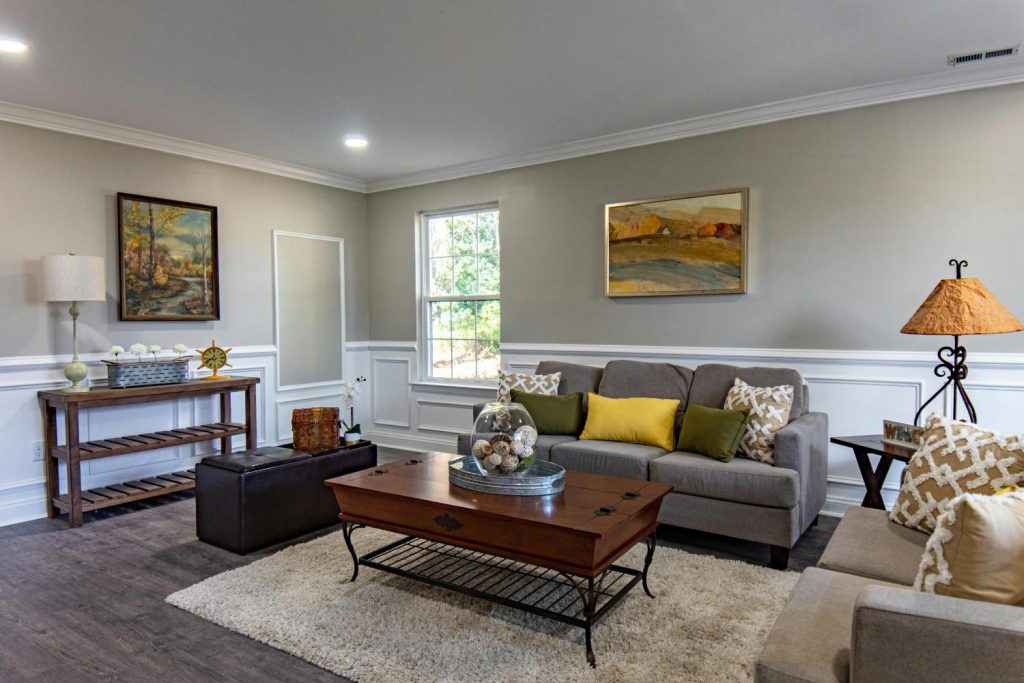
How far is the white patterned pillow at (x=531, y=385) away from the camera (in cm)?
426

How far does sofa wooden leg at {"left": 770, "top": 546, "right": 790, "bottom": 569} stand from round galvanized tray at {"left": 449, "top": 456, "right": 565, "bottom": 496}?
1.18 metres

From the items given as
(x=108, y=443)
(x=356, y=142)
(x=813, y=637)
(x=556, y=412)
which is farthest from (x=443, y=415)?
(x=813, y=637)

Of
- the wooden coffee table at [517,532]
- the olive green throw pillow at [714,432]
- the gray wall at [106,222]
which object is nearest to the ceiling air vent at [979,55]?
the olive green throw pillow at [714,432]

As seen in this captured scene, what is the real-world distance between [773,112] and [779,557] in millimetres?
2658

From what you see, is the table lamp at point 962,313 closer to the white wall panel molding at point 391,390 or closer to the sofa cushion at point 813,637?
the sofa cushion at point 813,637

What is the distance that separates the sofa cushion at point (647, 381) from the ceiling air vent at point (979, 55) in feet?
7.02

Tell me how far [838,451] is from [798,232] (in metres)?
1.37

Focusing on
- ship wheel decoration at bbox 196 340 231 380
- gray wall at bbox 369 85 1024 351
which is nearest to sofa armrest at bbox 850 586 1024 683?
gray wall at bbox 369 85 1024 351

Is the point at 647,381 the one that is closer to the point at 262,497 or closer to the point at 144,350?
the point at 262,497

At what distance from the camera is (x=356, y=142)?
15.1 feet

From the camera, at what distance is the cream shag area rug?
2131 millimetres

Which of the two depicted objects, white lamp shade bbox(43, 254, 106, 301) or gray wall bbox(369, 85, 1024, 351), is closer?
gray wall bbox(369, 85, 1024, 351)

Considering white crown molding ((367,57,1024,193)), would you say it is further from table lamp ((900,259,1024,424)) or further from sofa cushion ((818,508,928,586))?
sofa cushion ((818,508,928,586))

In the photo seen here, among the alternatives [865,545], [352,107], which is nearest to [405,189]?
[352,107]
